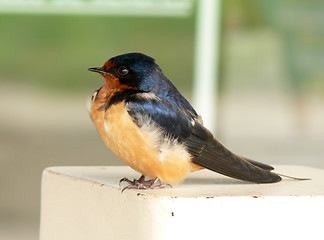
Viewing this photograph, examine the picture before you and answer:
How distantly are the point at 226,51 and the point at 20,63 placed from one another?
3.29ft

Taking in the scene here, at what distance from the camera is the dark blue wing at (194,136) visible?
3.53 feet

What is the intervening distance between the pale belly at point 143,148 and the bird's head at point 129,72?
0.05 m

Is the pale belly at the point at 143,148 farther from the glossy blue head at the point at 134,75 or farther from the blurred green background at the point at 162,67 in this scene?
the blurred green background at the point at 162,67

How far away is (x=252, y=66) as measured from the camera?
3.62 meters

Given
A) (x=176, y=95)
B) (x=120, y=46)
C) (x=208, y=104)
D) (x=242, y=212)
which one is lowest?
(x=242, y=212)

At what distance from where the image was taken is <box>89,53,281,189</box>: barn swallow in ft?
3.51

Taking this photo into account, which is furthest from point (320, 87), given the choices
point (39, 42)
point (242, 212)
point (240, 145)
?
point (242, 212)

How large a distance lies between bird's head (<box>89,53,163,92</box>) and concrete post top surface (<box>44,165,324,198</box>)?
15 cm

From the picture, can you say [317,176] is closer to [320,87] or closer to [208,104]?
[208,104]

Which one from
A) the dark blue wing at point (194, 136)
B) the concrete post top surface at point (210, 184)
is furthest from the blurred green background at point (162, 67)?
the dark blue wing at point (194, 136)

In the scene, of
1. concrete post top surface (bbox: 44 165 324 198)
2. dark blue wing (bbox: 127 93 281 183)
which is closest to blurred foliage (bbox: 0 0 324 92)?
concrete post top surface (bbox: 44 165 324 198)

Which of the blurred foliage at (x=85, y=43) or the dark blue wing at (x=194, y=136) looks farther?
the blurred foliage at (x=85, y=43)

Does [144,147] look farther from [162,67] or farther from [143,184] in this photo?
[162,67]

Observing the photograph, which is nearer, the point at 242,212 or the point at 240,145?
the point at 242,212
